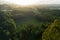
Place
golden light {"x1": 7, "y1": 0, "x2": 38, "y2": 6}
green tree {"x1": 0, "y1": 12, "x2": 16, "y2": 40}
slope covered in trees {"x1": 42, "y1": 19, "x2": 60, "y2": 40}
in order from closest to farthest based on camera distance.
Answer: slope covered in trees {"x1": 42, "y1": 19, "x2": 60, "y2": 40}
green tree {"x1": 0, "y1": 12, "x2": 16, "y2": 40}
golden light {"x1": 7, "y1": 0, "x2": 38, "y2": 6}

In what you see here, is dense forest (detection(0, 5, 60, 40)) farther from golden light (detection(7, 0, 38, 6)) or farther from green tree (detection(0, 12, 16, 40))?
golden light (detection(7, 0, 38, 6))

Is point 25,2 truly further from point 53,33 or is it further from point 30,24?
point 53,33

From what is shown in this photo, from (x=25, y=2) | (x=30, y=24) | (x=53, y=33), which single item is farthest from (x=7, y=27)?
(x=53, y=33)

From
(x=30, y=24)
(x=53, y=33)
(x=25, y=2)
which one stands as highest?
(x=25, y=2)

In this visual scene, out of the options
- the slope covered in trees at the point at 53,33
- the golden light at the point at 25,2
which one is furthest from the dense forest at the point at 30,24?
the golden light at the point at 25,2

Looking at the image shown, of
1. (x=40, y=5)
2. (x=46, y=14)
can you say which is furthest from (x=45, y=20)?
(x=40, y=5)

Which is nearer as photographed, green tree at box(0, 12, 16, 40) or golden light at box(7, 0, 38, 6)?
green tree at box(0, 12, 16, 40)

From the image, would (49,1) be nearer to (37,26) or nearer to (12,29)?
(37,26)

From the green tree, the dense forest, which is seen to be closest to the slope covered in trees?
the dense forest

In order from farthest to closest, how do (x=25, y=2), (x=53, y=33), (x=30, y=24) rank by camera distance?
(x=25, y=2), (x=30, y=24), (x=53, y=33)
